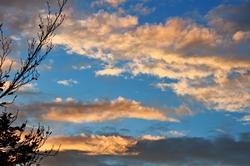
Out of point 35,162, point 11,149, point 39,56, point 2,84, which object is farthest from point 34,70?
point 35,162

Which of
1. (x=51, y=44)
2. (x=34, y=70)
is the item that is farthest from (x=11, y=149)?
(x=51, y=44)

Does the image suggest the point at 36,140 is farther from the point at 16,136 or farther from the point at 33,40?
the point at 33,40

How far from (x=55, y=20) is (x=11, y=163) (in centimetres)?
632

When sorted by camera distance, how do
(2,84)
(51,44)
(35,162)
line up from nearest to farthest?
(51,44) < (2,84) < (35,162)

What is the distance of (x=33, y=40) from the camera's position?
56.8ft

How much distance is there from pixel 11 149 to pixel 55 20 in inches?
202

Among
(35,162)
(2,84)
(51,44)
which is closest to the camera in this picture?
(51,44)

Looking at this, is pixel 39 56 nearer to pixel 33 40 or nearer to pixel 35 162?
pixel 33 40

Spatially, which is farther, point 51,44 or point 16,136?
point 16,136

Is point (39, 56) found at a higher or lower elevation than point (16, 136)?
higher

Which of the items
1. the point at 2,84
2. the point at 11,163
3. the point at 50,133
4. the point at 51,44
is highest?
the point at 51,44

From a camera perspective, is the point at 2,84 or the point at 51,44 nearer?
the point at 51,44

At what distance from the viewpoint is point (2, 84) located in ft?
60.3

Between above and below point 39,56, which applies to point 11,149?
below
